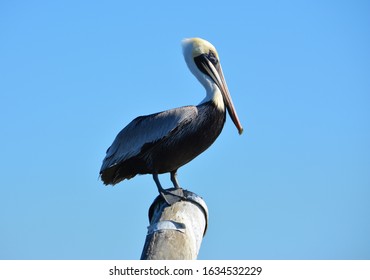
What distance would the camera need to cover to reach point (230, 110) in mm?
7324

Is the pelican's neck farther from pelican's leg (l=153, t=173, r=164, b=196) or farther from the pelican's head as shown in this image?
pelican's leg (l=153, t=173, r=164, b=196)

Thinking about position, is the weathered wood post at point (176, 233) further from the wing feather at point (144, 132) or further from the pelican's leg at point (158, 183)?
the wing feather at point (144, 132)

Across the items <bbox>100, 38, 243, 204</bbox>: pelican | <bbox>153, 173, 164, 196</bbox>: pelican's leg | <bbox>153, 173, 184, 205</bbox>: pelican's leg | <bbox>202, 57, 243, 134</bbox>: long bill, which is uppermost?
<bbox>202, 57, 243, 134</bbox>: long bill

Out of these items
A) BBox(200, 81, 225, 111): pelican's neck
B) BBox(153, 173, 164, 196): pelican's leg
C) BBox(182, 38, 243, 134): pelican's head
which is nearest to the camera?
BBox(153, 173, 164, 196): pelican's leg

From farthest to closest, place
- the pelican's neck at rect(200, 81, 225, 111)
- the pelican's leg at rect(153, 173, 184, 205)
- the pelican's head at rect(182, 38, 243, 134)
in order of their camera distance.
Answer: the pelican's head at rect(182, 38, 243, 134) → the pelican's neck at rect(200, 81, 225, 111) → the pelican's leg at rect(153, 173, 184, 205)

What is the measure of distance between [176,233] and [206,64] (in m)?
3.67

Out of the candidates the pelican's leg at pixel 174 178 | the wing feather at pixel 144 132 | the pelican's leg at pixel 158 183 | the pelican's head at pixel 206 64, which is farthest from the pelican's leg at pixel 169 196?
the pelican's head at pixel 206 64

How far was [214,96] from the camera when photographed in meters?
7.19

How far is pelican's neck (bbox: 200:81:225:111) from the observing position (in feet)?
23.2

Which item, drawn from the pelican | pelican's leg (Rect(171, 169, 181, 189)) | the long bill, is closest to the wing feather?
the pelican

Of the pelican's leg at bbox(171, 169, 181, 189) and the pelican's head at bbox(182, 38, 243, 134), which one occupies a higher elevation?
the pelican's head at bbox(182, 38, 243, 134)

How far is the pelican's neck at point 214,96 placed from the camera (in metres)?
7.08

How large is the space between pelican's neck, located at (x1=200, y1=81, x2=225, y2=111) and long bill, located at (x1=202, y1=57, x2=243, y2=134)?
0.33 feet

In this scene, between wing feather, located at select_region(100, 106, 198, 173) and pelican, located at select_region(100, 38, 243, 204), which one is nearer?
pelican, located at select_region(100, 38, 243, 204)
